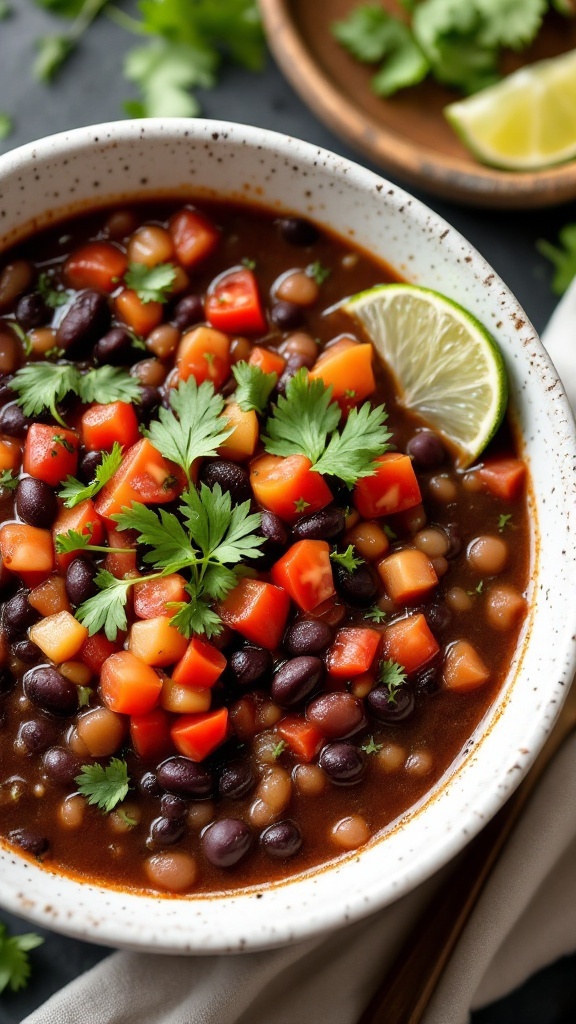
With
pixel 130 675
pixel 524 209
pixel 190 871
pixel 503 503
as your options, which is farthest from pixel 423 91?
pixel 190 871

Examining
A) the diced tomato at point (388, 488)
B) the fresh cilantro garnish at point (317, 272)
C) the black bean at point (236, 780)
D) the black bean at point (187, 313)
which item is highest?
the fresh cilantro garnish at point (317, 272)

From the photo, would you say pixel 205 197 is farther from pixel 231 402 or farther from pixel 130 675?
pixel 130 675

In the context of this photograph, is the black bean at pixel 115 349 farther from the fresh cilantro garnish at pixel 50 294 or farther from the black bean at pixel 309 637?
the black bean at pixel 309 637

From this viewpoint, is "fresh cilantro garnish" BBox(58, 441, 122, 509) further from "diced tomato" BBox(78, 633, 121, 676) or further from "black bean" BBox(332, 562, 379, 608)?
"black bean" BBox(332, 562, 379, 608)

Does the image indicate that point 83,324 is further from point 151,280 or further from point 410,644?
point 410,644

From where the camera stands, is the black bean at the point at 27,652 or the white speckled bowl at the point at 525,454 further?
the black bean at the point at 27,652

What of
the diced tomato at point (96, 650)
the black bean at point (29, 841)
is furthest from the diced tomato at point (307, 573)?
the black bean at point (29, 841)

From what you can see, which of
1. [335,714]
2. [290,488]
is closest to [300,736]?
[335,714]

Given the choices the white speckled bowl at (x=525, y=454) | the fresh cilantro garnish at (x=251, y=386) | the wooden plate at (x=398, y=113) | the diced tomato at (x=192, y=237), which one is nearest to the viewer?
the white speckled bowl at (x=525, y=454)
